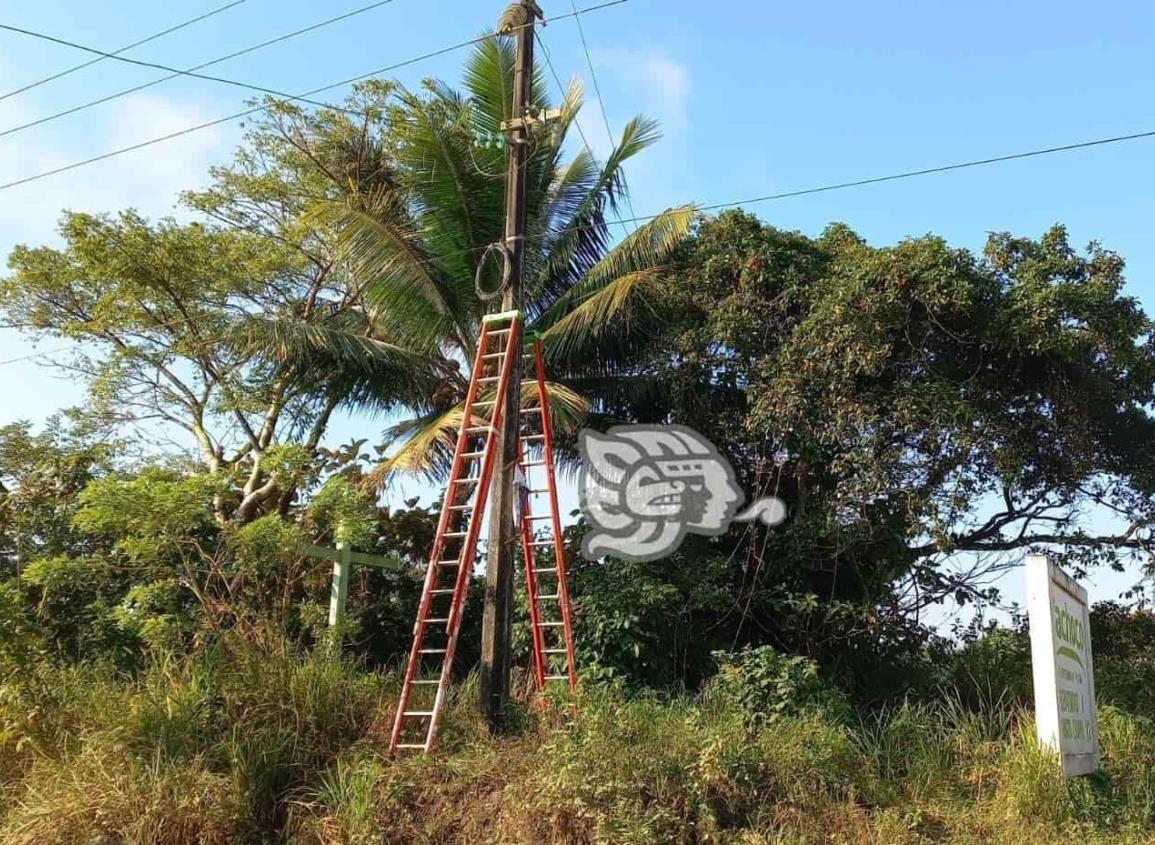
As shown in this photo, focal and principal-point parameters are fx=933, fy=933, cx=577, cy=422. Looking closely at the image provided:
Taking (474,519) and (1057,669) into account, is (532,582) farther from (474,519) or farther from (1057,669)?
(1057,669)

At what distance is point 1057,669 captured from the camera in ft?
19.7

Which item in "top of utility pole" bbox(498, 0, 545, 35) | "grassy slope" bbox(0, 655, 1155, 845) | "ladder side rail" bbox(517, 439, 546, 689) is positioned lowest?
"grassy slope" bbox(0, 655, 1155, 845)

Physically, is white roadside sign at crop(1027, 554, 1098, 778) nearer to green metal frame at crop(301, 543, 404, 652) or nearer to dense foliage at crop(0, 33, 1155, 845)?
dense foliage at crop(0, 33, 1155, 845)

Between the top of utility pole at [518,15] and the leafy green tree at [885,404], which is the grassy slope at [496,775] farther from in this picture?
the top of utility pole at [518,15]

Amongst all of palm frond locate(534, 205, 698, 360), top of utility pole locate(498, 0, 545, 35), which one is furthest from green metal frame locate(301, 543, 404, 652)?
top of utility pole locate(498, 0, 545, 35)

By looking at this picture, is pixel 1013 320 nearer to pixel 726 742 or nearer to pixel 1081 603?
pixel 1081 603

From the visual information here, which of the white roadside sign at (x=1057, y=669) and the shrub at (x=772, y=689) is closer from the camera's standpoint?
the white roadside sign at (x=1057, y=669)

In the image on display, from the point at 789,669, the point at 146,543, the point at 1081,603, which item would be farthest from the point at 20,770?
the point at 1081,603

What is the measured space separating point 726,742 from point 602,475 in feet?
15.8

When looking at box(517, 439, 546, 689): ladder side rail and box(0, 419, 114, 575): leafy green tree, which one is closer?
box(517, 439, 546, 689): ladder side rail

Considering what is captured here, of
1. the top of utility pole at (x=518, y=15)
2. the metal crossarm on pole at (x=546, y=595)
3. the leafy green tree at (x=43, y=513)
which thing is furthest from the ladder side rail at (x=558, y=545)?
the leafy green tree at (x=43, y=513)

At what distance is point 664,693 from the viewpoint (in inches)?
344

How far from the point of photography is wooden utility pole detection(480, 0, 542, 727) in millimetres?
7316

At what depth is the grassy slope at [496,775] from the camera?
18.8 feet
